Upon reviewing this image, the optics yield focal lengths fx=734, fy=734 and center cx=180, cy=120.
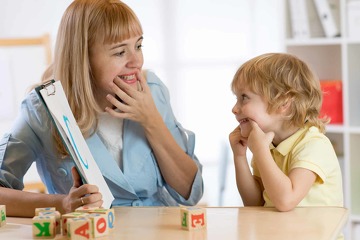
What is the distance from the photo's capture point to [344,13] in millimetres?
3713

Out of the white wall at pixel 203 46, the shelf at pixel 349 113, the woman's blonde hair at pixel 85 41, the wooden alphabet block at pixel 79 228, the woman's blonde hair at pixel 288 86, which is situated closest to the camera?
the wooden alphabet block at pixel 79 228

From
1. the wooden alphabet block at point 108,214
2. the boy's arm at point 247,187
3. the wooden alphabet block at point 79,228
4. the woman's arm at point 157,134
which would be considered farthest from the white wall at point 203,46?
the wooden alphabet block at point 79,228

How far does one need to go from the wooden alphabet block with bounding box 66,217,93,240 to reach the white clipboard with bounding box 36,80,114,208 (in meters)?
0.18

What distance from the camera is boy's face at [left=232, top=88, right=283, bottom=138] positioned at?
6.73 feet

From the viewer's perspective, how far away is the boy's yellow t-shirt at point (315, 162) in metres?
1.93

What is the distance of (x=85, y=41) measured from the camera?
216cm

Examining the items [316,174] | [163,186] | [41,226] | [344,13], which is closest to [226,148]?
[344,13]

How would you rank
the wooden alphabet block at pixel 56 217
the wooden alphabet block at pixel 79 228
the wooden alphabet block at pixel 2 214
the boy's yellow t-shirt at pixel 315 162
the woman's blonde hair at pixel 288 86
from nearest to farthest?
the wooden alphabet block at pixel 79 228 → the wooden alphabet block at pixel 56 217 → the wooden alphabet block at pixel 2 214 → the boy's yellow t-shirt at pixel 315 162 → the woman's blonde hair at pixel 288 86

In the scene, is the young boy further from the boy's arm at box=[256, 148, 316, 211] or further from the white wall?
the white wall

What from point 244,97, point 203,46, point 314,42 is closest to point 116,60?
point 244,97

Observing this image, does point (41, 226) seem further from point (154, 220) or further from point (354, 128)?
point (354, 128)

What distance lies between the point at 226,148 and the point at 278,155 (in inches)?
95.1

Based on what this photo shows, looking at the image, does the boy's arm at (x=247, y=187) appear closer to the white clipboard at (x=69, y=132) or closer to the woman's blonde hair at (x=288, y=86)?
the woman's blonde hair at (x=288, y=86)

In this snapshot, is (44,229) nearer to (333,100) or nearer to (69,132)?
(69,132)
